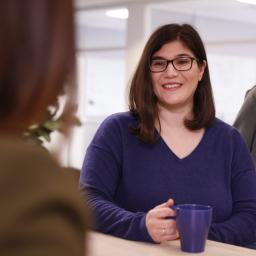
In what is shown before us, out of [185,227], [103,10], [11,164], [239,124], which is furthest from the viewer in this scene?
[103,10]

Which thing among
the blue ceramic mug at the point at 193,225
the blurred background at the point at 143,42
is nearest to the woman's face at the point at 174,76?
the blue ceramic mug at the point at 193,225

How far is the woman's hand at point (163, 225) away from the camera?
1431 mm

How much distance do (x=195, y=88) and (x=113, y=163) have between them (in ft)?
1.47

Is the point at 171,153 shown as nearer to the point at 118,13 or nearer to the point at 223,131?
the point at 223,131

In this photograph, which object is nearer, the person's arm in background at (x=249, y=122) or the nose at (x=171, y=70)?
the nose at (x=171, y=70)

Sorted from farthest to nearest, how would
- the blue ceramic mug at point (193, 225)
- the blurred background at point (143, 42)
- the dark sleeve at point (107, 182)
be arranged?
the blurred background at point (143, 42), the dark sleeve at point (107, 182), the blue ceramic mug at point (193, 225)

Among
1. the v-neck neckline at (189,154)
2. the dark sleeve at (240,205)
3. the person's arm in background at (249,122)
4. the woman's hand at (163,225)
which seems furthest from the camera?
the person's arm in background at (249,122)

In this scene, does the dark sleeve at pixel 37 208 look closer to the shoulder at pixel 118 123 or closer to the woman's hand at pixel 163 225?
the woman's hand at pixel 163 225

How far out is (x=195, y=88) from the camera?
198 cm

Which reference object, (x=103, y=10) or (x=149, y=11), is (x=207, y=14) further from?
(x=103, y=10)

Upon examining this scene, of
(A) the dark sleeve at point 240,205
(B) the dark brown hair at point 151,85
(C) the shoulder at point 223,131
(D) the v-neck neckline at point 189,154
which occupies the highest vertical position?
(B) the dark brown hair at point 151,85

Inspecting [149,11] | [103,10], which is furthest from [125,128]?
[103,10]

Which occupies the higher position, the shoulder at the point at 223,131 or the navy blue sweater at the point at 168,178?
the shoulder at the point at 223,131

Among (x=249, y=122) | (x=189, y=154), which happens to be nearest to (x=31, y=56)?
(x=189, y=154)
